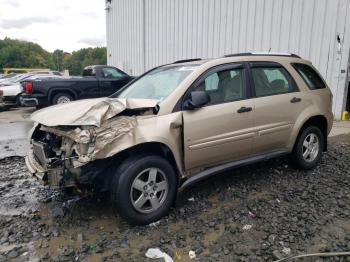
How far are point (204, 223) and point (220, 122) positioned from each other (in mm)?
1136

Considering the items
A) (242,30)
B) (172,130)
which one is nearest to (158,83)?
(172,130)

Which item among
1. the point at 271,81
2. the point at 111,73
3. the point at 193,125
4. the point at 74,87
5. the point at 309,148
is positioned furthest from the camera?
the point at 111,73

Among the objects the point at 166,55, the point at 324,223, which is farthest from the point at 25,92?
the point at 324,223

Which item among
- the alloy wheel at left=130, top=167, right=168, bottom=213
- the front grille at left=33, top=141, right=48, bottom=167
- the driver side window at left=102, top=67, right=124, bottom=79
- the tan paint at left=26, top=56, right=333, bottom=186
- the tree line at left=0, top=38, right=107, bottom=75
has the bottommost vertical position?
the alloy wheel at left=130, top=167, right=168, bottom=213

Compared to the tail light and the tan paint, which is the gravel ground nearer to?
the tan paint

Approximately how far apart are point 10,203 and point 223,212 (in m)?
2.61

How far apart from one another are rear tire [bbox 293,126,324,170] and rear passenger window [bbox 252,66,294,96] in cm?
73

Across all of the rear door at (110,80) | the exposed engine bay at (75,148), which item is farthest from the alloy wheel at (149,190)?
the rear door at (110,80)

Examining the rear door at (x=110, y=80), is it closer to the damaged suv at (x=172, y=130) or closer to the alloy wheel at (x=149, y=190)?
the damaged suv at (x=172, y=130)

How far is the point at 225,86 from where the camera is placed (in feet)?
12.7

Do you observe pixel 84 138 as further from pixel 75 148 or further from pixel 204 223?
pixel 204 223

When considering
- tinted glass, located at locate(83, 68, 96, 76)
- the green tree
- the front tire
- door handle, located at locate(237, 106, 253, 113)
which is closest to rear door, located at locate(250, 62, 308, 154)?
door handle, located at locate(237, 106, 253, 113)

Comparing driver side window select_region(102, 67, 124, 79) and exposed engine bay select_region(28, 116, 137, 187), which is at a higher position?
driver side window select_region(102, 67, 124, 79)

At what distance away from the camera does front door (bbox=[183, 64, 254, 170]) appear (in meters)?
3.50
